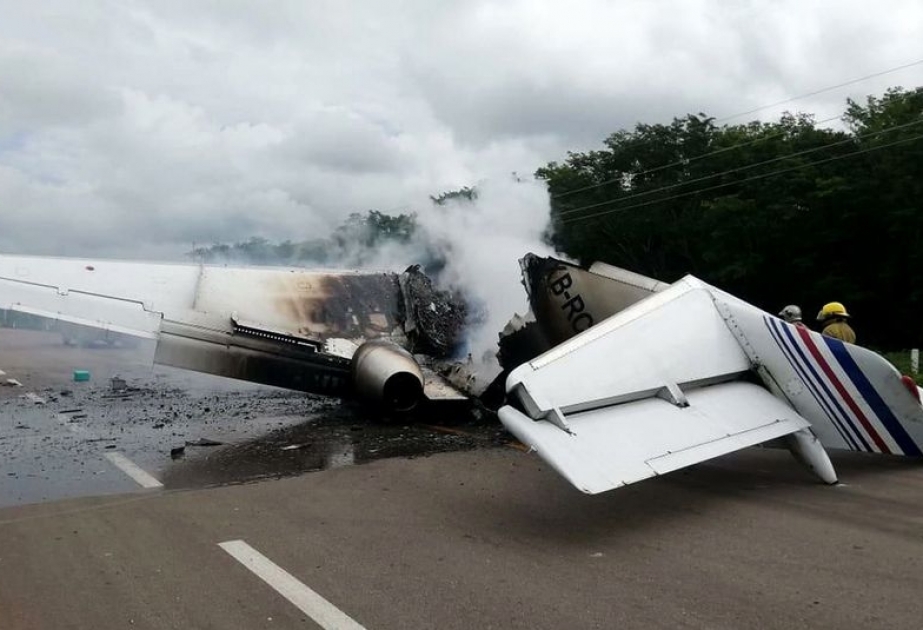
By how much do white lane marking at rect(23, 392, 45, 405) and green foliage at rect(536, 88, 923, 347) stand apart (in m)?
13.8

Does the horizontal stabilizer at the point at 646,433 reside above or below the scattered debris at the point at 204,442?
above

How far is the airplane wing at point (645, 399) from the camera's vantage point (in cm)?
505

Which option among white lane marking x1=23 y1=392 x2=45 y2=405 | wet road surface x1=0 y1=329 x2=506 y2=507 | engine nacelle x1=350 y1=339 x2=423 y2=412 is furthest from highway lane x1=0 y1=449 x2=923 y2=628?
white lane marking x1=23 y1=392 x2=45 y2=405

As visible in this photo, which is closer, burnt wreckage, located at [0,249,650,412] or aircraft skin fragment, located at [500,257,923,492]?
aircraft skin fragment, located at [500,257,923,492]

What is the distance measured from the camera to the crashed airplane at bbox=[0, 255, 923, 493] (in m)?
5.43

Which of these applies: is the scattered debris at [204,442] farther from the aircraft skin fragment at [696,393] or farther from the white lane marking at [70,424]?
the aircraft skin fragment at [696,393]

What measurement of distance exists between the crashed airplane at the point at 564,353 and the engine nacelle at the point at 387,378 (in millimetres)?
27

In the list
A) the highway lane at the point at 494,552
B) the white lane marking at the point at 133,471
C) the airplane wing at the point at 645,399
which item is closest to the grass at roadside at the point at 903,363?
the highway lane at the point at 494,552

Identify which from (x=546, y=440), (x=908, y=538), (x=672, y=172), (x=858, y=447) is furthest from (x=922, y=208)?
(x=546, y=440)

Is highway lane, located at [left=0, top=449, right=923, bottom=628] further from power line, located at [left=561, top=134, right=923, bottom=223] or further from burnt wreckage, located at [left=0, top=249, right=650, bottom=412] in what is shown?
power line, located at [left=561, top=134, right=923, bottom=223]

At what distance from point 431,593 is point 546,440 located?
48.1 inches

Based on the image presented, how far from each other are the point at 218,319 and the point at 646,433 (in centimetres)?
725

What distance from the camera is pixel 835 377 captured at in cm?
645

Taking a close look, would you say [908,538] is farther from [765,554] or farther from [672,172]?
[672,172]
